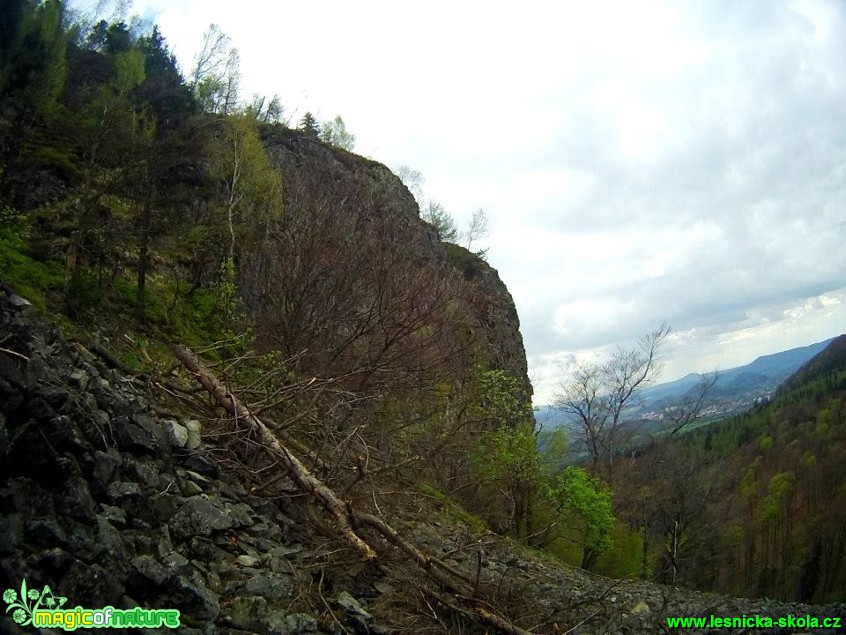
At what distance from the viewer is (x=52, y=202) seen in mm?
13922

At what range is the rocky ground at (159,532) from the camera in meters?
2.67

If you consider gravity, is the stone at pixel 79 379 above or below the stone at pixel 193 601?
above

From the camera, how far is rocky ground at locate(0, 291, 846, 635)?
267cm

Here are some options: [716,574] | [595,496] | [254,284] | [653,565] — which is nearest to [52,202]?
[254,284]

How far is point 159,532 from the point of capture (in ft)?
11.1

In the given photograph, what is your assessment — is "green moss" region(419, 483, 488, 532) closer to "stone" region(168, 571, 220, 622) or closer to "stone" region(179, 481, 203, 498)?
"stone" region(179, 481, 203, 498)

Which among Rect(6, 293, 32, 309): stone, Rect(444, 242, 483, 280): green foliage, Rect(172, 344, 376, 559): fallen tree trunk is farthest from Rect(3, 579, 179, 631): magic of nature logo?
Rect(444, 242, 483, 280): green foliage

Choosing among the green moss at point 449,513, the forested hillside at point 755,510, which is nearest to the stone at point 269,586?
the forested hillside at point 755,510

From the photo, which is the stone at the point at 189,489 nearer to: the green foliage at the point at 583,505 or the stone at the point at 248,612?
the stone at the point at 248,612

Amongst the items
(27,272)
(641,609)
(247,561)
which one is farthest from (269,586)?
(27,272)

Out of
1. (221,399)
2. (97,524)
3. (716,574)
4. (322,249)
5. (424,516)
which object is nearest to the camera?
(97,524)

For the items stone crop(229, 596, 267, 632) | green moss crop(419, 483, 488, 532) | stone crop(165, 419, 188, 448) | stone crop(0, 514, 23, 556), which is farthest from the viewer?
green moss crop(419, 483, 488, 532)

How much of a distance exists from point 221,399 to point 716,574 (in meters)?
35.0

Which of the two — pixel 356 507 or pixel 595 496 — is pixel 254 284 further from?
pixel 595 496
